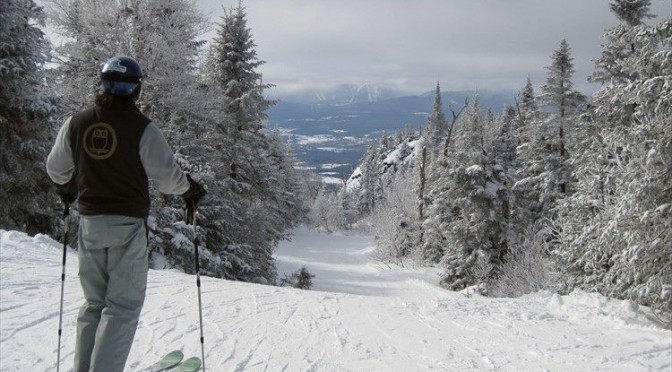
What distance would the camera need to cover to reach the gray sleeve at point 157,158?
3520 millimetres

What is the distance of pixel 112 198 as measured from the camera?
3.48m

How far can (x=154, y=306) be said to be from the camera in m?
6.97

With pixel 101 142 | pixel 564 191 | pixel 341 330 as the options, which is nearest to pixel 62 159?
pixel 101 142

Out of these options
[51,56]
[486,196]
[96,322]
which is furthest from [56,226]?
[486,196]

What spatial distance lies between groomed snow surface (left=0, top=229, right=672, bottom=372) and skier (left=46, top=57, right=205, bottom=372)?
59.6 inches

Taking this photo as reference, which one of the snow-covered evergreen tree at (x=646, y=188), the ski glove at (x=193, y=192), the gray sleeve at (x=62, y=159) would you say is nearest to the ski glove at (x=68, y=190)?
the gray sleeve at (x=62, y=159)

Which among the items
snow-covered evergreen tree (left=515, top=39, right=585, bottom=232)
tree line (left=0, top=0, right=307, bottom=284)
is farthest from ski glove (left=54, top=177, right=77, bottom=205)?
snow-covered evergreen tree (left=515, top=39, right=585, bottom=232)

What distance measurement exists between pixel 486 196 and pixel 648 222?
17.7 metres

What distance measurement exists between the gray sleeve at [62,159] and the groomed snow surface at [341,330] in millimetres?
2171

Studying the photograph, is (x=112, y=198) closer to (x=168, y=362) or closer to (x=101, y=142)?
(x=101, y=142)

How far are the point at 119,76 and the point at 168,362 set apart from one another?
2.87m

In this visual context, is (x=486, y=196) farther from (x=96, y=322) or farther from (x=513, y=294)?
(x=96, y=322)

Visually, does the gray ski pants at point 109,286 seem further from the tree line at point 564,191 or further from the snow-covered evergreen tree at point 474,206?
the snow-covered evergreen tree at point 474,206

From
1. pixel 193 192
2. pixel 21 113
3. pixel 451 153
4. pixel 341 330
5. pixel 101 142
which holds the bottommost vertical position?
pixel 341 330
